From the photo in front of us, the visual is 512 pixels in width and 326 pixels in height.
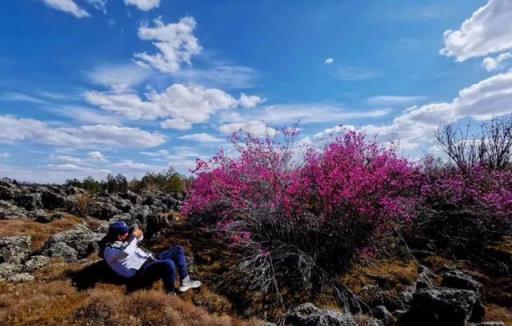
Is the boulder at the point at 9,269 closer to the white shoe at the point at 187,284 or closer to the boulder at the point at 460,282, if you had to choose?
the white shoe at the point at 187,284

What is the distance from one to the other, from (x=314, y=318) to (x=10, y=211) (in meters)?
16.9

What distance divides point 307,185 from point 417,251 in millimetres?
3661

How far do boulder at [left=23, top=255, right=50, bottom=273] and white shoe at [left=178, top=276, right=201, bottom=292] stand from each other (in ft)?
11.7

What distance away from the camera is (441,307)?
668 centimetres

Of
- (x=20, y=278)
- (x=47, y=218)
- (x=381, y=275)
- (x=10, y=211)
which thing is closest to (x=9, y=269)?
(x=20, y=278)

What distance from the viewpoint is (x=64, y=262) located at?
30.4 feet

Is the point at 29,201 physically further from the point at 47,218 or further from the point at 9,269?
the point at 9,269

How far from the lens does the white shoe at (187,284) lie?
748 cm

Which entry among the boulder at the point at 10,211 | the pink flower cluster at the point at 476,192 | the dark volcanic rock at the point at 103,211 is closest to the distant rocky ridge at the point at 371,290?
the boulder at the point at 10,211

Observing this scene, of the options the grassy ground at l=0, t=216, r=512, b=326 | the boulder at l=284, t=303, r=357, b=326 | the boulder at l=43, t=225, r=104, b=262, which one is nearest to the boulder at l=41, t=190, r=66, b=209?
the boulder at l=43, t=225, r=104, b=262

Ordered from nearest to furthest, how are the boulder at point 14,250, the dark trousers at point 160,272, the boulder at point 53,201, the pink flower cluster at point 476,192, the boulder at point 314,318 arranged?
the boulder at point 314,318
the dark trousers at point 160,272
the boulder at point 14,250
the pink flower cluster at point 476,192
the boulder at point 53,201

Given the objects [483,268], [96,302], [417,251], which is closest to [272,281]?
[96,302]

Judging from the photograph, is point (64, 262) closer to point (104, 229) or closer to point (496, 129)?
point (104, 229)

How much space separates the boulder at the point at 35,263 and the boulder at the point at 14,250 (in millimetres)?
726
